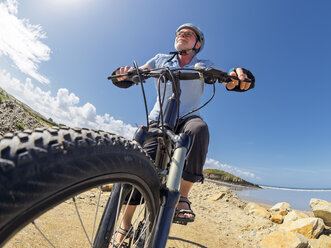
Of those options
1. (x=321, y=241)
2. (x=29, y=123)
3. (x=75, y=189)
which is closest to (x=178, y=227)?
(x=321, y=241)

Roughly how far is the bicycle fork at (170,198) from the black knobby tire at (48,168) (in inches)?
15.6

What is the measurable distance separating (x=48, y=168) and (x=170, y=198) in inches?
29.2

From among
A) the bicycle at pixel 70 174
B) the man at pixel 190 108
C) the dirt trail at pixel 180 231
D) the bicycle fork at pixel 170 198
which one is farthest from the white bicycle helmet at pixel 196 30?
the dirt trail at pixel 180 231

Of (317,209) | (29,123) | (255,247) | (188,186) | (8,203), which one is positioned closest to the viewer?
(8,203)

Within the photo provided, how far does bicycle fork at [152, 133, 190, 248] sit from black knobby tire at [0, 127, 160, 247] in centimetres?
40

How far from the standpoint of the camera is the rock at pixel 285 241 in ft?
10.1

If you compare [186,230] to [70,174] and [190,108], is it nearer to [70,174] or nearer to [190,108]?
[190,108]

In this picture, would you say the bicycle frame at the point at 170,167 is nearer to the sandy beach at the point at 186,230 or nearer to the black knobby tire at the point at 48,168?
the black knobby tire at the point at 48,168

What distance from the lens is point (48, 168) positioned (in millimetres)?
603

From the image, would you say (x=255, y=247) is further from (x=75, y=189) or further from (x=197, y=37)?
(x=75, y=189)

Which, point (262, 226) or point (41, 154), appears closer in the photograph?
point (41, 154)

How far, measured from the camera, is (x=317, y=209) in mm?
5691

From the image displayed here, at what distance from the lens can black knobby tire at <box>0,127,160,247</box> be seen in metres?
0.55

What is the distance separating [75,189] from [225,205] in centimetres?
680
